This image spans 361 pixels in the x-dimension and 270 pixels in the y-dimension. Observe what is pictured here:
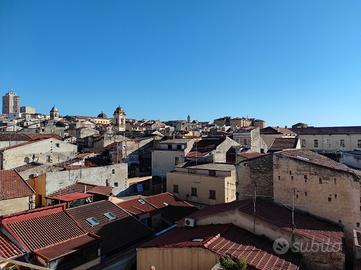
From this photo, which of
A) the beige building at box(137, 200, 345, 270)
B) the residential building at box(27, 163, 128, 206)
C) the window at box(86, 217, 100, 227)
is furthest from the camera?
the residential building at box(27, 163, 128, 206)

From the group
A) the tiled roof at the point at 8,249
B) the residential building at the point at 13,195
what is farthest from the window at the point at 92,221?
the residential building at the point at 13,195

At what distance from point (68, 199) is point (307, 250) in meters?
18.3

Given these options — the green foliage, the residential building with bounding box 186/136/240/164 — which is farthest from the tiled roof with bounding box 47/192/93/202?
the green foliage

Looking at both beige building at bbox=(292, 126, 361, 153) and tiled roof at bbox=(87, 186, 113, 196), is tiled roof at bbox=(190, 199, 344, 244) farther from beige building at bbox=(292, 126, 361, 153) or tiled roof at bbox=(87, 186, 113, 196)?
beige building at bbox=(292, 126, 361, 153)

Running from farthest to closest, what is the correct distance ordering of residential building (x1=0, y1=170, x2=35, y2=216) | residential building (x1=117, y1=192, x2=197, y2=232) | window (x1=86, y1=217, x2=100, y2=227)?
residential building (x1=117, y1=192, x2=197, y2=232)
residential building (x1=0, y1=170, x2=35, y2=216)
window (x1=86, y1=217, x2=100, y2=227)

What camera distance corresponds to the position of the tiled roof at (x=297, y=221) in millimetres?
14414

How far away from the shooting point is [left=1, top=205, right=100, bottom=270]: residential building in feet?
51.4

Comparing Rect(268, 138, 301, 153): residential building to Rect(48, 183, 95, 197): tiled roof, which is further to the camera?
Rect(268, 138, 301, 153): residential building

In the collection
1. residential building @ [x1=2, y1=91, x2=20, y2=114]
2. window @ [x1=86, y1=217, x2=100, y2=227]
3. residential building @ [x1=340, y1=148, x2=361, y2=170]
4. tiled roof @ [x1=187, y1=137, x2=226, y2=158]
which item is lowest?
window @ [x1=86, y1=217, x2=100, y2=227]

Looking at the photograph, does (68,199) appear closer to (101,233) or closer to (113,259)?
(101,233)

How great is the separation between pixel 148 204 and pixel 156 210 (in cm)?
124

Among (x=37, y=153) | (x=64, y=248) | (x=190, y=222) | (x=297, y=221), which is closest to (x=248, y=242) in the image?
(x=297, y=221)

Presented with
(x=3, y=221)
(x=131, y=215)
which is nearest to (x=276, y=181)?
(x=131, y=215)

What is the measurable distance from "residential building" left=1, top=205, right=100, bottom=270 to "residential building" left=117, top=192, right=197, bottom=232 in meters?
5.80
